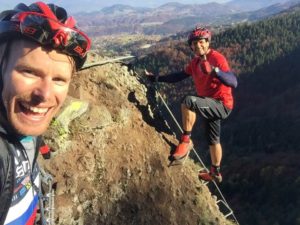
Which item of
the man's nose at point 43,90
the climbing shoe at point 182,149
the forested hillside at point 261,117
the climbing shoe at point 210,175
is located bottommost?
the forested hillside at point 261,117

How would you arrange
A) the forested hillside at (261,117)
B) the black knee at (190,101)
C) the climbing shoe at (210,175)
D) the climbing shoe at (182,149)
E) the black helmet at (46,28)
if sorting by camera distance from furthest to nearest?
1. the forested hillside at (261,117)
2. the climbing shoe at (210,175)
3. the climbing shoe at (182,149)
4. the black knee at (190,101)
5. the black helmet at (46,28)

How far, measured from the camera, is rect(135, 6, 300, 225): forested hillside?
52.4m

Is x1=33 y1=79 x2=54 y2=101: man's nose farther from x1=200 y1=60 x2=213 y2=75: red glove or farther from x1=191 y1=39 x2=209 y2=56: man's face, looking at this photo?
x1=191 y1=39 x2=209 y2=56: man's face

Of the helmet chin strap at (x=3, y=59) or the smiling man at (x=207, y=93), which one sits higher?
the helmet chin strap at (x=3, y=59)

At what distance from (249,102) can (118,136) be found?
123m

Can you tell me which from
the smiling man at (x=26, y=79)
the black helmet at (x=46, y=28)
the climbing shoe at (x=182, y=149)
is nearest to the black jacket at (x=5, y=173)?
the smiling man at (x=26, y=79)

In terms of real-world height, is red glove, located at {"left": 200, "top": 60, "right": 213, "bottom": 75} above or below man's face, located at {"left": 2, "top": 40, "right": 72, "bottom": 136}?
below

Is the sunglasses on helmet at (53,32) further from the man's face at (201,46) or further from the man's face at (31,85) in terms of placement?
the man's face at (201,46)

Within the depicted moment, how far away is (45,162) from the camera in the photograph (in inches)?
304

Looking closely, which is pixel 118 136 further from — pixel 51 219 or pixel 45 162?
pixel 51 219

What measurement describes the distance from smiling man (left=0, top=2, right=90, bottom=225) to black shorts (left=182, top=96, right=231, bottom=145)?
633cm

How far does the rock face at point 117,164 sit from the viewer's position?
313 inches

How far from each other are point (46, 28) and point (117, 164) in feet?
20.8

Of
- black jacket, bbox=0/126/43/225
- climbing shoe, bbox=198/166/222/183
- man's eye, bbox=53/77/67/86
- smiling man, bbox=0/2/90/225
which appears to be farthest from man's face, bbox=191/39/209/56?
black jacket, bbox=0/126/43/225
